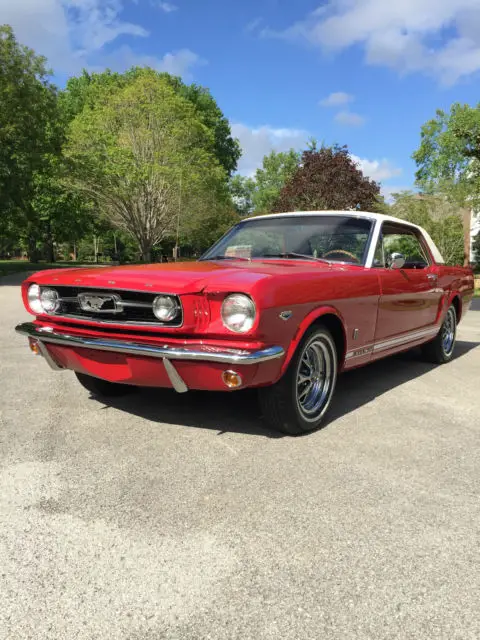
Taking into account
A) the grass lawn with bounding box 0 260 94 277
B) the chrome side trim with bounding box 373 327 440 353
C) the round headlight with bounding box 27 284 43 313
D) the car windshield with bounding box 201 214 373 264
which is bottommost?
the grass lawn with bounding box 0 260 94 277

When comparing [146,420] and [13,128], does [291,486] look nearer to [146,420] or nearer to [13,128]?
[146,420]

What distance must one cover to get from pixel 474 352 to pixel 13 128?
20.8 metres

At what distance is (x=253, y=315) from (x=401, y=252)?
3.17m

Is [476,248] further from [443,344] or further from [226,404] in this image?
[226,404]

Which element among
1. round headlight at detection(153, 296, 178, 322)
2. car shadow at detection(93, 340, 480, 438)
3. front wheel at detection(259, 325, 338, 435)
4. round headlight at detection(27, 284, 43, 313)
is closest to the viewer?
round headlight at detection(153, 296, 178, 322)

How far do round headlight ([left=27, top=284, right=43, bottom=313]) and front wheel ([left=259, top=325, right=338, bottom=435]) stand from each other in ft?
5.91

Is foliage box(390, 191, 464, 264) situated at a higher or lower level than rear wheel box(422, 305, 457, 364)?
higher

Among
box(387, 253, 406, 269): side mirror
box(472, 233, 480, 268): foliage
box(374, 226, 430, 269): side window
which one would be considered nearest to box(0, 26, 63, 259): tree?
box(374, 226, 430, 269): side window

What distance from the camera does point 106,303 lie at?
3529 millimetres

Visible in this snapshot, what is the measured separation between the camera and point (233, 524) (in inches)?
95.2

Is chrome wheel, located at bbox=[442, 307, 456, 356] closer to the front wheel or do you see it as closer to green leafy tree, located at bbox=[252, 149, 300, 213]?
the front wheel

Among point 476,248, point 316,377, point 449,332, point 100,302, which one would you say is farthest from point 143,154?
point 316,377

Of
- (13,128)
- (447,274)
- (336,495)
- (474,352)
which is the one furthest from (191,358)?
(13,128)

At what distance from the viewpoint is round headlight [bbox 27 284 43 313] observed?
3980 mm
